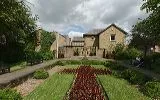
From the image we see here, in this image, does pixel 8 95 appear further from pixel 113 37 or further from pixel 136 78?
pixel 113 37

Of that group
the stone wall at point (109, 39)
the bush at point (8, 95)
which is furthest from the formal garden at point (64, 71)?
the stone wall at point (109, 39)

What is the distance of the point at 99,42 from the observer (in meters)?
69.8

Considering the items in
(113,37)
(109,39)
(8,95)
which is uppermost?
(113,37)

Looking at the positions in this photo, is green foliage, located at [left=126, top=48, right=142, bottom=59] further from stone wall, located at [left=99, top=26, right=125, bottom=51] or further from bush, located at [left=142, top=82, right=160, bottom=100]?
bush, located at [left=142, top=82, right=160, bottom=100]

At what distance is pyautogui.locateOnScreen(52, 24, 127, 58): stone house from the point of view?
205 ft

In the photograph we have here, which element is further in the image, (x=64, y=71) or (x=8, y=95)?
(x=64, y=71)

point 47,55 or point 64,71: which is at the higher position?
point 47,55

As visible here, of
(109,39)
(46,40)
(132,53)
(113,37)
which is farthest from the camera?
(113,37)

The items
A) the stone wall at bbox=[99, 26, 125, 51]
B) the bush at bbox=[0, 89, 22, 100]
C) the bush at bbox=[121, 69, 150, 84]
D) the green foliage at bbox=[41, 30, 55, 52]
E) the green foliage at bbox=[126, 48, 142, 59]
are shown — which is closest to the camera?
the bush at bbox=[0, 89, 22, 100]

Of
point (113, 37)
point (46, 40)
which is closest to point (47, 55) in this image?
point (46, 40)

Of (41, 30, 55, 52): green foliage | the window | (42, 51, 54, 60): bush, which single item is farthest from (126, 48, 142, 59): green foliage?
(41, 30, 55, 52): green foliage

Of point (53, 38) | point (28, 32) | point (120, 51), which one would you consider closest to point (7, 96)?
point (28, 32)

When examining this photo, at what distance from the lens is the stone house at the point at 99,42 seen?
205 feet

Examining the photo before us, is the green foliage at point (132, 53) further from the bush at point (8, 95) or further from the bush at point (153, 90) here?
the bush at point (8, 95)
